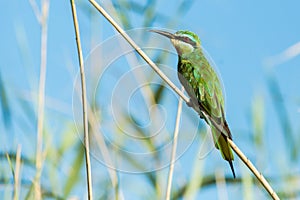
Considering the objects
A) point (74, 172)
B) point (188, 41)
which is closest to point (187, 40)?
point (188, 41)

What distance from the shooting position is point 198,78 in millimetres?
1244

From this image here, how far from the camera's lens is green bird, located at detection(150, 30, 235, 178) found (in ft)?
3.65

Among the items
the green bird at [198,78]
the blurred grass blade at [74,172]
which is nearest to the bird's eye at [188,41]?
the green bird at [198,78]

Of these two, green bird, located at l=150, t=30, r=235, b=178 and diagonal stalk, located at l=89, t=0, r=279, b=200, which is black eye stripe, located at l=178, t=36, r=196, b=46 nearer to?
green bird, located at l=150, t=30, r=235, b=178

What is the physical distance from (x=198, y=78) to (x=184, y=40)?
89mm

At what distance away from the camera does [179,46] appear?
131cm

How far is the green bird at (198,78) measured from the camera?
111 centimetres

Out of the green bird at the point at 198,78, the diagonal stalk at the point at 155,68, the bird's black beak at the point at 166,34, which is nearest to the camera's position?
the diagonal stalk at the point at 155,68

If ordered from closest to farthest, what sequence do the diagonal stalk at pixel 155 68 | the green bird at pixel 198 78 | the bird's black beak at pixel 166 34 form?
the diagonal stalk at pixel 155 68 < the green bird at pixel 198 78 < the bird's black beak at pixel 166 34

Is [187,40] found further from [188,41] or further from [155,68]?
[155,68]

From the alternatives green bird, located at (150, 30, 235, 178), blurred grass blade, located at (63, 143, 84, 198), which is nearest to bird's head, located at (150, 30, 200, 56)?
green bird, located at (150, 30, 235, 178)

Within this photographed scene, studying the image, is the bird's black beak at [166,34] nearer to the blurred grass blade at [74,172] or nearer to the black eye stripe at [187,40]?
the black eye stripe at [187,40]

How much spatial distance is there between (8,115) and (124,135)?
0.82 ft

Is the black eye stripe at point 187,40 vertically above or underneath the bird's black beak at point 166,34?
underneath
